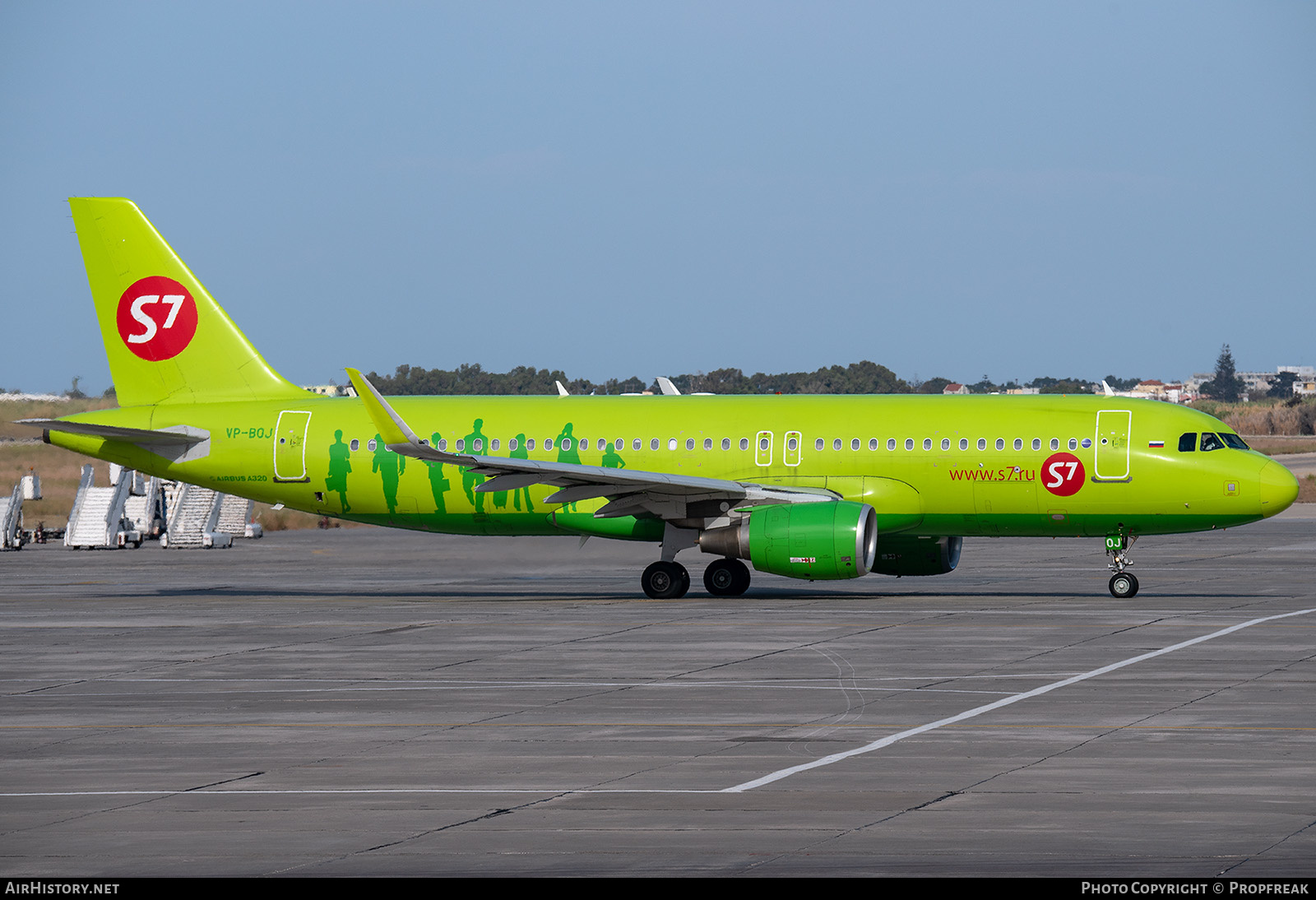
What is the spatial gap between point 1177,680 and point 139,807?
12448mm

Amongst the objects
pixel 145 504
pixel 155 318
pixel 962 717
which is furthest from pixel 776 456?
pixel 145 504

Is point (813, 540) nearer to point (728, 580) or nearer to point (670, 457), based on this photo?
point (728, 580)

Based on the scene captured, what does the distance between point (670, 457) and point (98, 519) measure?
85.1 feet

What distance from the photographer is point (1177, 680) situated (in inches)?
762

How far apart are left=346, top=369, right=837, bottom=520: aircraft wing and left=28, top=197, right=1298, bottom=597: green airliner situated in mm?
52

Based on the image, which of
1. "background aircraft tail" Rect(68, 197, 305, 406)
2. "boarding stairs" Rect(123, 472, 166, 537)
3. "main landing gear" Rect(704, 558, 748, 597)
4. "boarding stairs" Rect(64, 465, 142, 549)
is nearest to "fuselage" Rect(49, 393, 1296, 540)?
"background aircraft tail" Rect(68, 197, 305, 406)

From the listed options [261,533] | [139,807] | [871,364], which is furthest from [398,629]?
[871,364]

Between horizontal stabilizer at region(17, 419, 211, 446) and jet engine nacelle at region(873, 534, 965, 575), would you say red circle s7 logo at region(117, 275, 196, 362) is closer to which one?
horizontal stabilizer at region(17, 419, 211, 446)

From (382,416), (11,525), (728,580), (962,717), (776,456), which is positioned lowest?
(11,525)

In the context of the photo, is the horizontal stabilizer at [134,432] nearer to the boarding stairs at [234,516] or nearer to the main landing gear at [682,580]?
the main landing gear at [682,580]

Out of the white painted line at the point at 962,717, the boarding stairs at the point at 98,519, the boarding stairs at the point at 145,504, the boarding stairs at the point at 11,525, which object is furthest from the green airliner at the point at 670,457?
the boarding stairs at the point at 145,504

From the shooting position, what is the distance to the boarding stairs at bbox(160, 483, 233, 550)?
2031 inches

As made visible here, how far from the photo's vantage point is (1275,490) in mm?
30328

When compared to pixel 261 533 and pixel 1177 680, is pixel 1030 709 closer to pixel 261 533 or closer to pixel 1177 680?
pixel 1177 680
